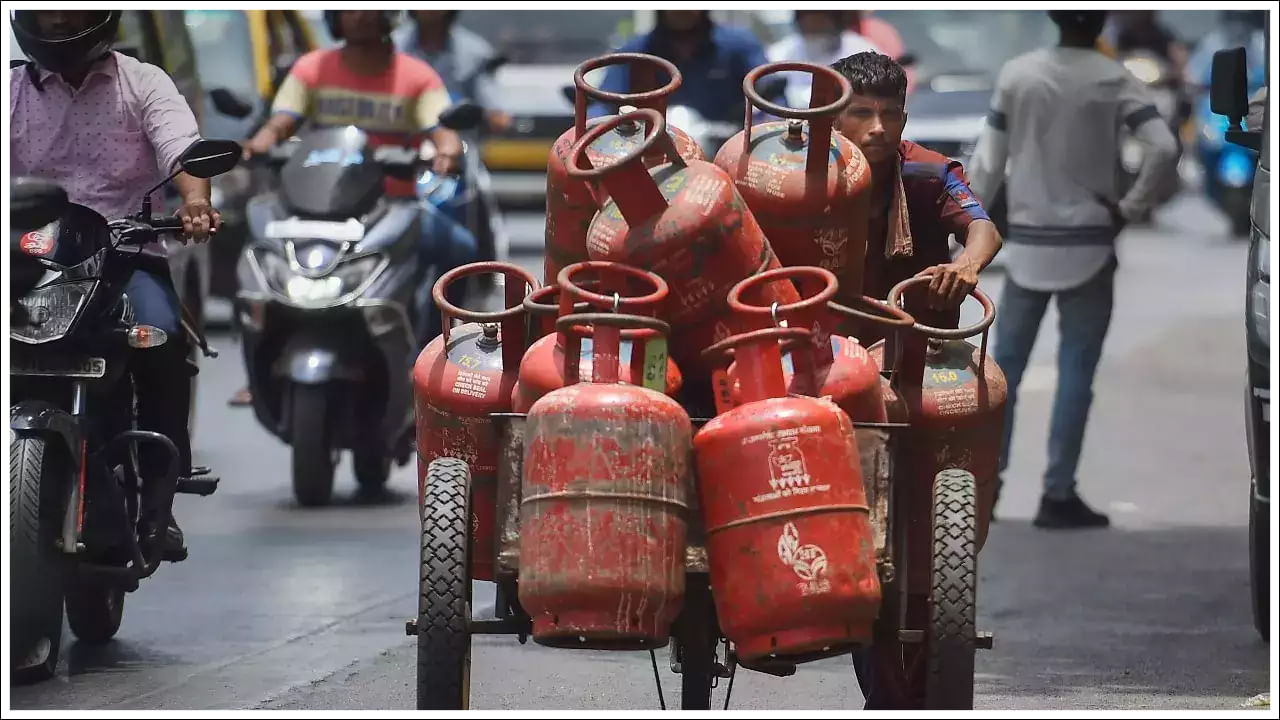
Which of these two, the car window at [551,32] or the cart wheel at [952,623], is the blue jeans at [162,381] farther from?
the car window at [551,32]

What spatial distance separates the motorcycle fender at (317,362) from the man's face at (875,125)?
12.1 ft

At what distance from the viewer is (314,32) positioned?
1712 centimetres

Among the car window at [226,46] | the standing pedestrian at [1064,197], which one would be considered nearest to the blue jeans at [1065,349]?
the standing pedestrian at [1064,197]

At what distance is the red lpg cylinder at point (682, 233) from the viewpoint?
5.36 m

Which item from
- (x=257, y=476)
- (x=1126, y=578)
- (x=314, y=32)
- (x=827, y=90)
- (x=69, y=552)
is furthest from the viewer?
(x=314, y=32)

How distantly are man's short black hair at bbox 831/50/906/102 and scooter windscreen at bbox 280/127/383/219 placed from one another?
3.83 m

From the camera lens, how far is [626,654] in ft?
23.3

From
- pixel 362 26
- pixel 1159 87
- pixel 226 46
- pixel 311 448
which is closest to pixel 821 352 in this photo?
pixel 311 448

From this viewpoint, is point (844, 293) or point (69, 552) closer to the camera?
point (844, 293)

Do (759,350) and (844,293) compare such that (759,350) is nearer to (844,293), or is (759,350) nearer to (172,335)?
(844,293)

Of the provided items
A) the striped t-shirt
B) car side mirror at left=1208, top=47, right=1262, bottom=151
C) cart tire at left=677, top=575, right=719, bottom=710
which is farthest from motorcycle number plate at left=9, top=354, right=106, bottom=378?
the striped t-shirt

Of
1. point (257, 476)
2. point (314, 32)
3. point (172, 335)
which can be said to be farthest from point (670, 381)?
point (314, 32)

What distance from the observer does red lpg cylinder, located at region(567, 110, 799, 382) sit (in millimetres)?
5355

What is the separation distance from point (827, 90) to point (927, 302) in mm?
639
